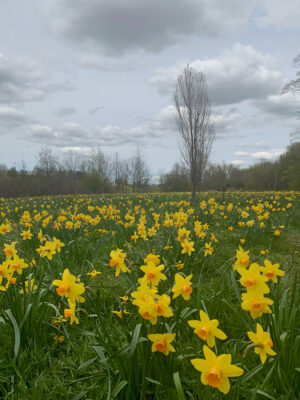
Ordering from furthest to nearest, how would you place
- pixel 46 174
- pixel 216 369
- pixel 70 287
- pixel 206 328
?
pixel 46 174 → pixel 70 287 → pixel 206 328 → pixel 216 369

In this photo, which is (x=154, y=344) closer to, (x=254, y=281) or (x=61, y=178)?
(x=254, y=281)

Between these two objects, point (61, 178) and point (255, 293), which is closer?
point (255, 293)

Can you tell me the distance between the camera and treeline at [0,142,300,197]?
2634cm

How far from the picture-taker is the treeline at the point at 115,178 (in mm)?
26342

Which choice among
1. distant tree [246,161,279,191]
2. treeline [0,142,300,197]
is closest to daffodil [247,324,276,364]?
treeline [0,142,300,197]

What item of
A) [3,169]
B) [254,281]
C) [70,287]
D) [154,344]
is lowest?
[154,344]

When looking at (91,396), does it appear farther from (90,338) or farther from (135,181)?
(135,181)

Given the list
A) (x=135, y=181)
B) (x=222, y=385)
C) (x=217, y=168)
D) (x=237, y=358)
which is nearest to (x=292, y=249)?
(x=237, y=358)

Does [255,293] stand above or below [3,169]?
below

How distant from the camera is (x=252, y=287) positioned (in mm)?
987

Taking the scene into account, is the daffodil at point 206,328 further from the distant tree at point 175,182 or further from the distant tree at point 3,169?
the distant tree at point 175,182

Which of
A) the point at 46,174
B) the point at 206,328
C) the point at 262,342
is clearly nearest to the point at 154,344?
the point at 206,328

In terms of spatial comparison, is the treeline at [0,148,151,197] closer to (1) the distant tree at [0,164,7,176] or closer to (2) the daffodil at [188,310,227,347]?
(1) the distant tree at [0,164,7,176]

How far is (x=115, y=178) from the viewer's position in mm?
44375
